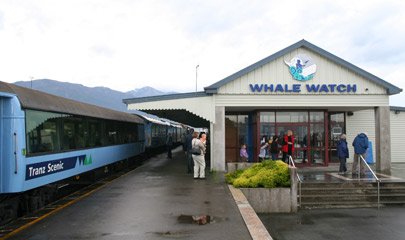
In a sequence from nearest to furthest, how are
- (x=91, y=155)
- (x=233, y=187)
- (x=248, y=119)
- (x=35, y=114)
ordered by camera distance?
(x=35, y=114)
(x=233, y=187)
(x=91, y=155)
(x=248, y=119)

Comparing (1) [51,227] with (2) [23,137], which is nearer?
(1) [51,227]

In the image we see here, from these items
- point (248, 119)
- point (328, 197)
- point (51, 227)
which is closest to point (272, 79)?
point (248, 119)

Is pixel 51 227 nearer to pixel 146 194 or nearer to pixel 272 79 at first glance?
pixel 146 194

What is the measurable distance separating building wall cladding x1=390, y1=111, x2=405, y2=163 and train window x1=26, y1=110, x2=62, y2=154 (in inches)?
750

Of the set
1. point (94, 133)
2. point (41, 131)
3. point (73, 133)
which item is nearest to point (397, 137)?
point (94, 133)

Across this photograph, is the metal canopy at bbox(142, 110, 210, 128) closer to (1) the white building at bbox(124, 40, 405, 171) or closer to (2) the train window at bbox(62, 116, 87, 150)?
(1) the white building at bbox(124, 40, 405, 171)

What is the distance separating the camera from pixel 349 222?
35.0 feet

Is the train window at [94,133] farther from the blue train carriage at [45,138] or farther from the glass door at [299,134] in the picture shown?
the glass door at [299,134]

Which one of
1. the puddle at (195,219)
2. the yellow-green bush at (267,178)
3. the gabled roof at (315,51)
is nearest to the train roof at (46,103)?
the puddle at (195,219)

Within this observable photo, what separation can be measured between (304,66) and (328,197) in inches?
276

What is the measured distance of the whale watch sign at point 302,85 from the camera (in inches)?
716

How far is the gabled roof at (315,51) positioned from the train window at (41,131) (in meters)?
8.20

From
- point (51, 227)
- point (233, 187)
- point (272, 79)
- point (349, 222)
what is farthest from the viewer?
point (272, 79)

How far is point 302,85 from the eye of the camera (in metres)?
18.3
